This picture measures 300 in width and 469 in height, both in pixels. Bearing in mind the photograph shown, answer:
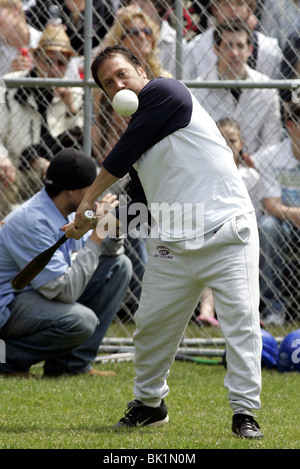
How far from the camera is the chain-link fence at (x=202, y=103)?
17.4 ft

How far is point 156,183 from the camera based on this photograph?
313cm

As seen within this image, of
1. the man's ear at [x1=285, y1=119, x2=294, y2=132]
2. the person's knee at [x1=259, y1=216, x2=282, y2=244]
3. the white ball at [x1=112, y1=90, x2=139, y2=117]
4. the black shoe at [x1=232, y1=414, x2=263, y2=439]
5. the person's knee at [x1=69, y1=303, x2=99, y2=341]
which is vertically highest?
the white ball at [x1=112, y1=90, x2=139, y2=117]

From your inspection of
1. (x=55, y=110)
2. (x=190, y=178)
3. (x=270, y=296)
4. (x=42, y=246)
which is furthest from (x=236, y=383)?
(x=55, y=110)

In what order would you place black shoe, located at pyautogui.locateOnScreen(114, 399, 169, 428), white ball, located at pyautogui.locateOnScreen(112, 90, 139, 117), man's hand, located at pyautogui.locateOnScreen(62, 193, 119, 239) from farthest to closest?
1. black shoe, located at pyautogui.locateOnScreen(114, 399, 169, 428)
2. man's hand, located at pyautogui.locateOnScreen(62, 193, 119, 239)
3. white ball, located at pyautogui.locateOnScreen(112, 90, 139, 117)

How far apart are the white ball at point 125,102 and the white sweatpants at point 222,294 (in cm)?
58

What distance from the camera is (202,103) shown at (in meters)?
5.20

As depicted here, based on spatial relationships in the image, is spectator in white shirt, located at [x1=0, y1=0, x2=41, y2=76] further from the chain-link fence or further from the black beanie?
the black beanie

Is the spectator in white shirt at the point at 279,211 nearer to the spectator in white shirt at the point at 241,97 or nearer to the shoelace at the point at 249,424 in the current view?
the spectator in white shirt at the point at 241,97

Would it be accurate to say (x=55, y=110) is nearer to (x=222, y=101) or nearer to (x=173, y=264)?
(x=222, y=101)

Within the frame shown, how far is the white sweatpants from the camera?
9.92ft

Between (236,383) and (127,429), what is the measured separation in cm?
55

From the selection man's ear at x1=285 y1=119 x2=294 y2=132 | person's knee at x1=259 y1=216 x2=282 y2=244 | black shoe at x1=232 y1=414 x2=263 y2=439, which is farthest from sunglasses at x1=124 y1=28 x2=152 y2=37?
black shoe at x1=232 y1=414 x2=263 y2=439

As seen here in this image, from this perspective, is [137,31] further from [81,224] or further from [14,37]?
[81,224]
